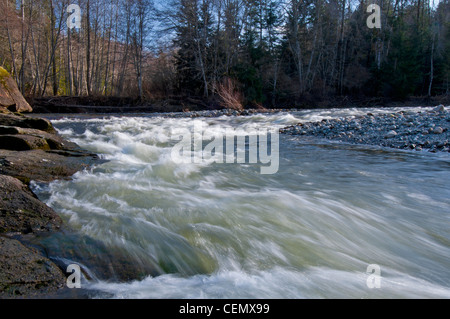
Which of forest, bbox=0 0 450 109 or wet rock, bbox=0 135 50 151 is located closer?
wet rock, bbox=0 135 50 151

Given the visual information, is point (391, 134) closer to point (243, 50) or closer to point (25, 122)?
point (25, 122)

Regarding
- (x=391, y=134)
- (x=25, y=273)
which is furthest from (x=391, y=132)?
(x=25, y=273)

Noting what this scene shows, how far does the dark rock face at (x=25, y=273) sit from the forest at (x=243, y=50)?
58.8ft

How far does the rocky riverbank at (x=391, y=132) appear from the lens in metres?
6.95

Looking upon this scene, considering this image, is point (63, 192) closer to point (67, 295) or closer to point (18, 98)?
point (67, 295)

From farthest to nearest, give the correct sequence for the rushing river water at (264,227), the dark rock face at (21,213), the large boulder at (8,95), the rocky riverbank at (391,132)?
the large boulder at (8,95) < the rocky riverbank at (391,132) < the dark rock face at (21,213) < the rushing river water at (264,227)

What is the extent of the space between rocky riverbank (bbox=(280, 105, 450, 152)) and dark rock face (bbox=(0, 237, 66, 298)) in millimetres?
7341

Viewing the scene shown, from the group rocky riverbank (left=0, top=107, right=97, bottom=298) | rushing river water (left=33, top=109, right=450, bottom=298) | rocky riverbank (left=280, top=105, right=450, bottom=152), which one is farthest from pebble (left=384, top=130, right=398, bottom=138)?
rocky riverbank (left=0, top=107, right=97, bottom=298)

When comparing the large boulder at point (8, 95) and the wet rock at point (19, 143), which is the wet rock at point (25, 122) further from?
the large boulder at point (8, 95)

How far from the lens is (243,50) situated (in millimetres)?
26891

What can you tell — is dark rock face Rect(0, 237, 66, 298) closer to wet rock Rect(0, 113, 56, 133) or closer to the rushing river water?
the rushing river water

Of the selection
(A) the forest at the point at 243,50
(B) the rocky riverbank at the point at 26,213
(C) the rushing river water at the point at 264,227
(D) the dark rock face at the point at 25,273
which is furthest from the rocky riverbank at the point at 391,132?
(A) the forest at the point at 243,50

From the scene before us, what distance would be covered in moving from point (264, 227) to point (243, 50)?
26258 millimetres

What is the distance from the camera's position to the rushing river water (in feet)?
6.85
